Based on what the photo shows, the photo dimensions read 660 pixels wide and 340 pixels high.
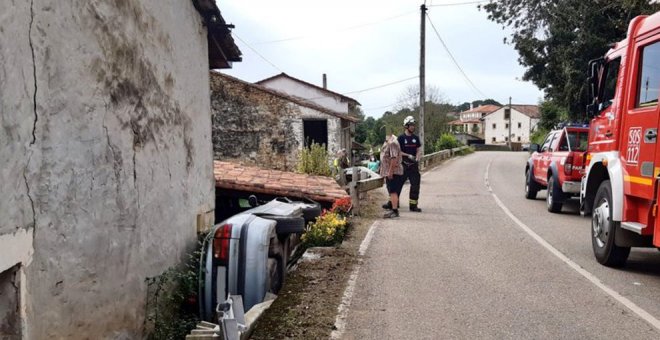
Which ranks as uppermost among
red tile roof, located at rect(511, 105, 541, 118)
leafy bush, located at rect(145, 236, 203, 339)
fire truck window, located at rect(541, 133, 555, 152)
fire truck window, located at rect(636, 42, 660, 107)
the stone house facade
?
red tile roof, located at rect(511, 105, 541, 118)

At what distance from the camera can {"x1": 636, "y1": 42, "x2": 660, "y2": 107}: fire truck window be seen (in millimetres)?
5695

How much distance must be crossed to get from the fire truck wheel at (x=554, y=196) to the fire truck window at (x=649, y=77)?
5538 millimetres

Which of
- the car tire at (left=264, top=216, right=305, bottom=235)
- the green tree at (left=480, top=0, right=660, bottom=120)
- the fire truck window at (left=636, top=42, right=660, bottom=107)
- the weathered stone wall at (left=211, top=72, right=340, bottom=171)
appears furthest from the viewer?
the weathered stone wall at (left=211, top=72, right=340, bottom=171)

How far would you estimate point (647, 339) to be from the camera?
4.14 m

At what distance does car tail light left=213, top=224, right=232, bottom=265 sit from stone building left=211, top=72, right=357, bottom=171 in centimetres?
1642

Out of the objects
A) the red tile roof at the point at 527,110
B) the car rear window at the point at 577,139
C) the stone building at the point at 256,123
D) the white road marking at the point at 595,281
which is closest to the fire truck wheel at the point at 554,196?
the car rear window at the point at 577,139

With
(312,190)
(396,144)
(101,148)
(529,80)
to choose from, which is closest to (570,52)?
(529,80)

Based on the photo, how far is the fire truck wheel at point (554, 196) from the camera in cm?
1131

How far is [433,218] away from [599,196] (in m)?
4.08

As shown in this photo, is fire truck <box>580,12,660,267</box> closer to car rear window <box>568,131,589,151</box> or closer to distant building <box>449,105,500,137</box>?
car rear window <box>568,131,589,151</box>

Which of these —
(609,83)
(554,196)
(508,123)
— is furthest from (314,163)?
(508,123)

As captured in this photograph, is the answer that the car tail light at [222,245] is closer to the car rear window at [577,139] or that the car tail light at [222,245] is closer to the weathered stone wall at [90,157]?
the weathered stone wall at [90,157]

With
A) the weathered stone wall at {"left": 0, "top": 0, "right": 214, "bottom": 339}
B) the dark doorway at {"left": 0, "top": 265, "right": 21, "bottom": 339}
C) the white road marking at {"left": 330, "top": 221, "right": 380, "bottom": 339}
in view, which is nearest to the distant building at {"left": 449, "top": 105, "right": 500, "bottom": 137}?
the white road marking at {"left": 330, "top": 221, "right": 380, "bottom": 339}

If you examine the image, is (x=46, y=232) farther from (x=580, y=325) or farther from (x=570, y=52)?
(x=570, y=52)
